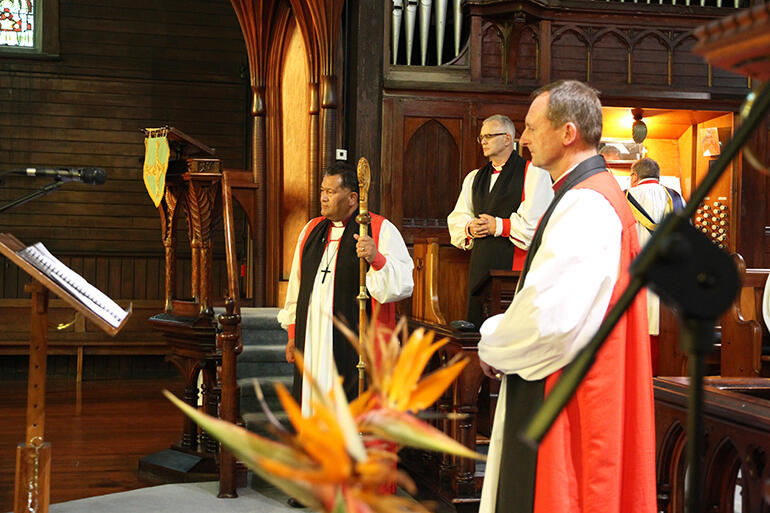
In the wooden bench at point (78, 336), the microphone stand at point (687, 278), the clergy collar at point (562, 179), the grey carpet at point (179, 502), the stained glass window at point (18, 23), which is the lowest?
the grey carpet at point (179, 502)

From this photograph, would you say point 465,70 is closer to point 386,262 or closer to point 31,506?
point 386,262

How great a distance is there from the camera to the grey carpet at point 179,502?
192 inches

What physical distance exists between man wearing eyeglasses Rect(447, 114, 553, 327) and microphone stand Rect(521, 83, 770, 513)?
14.2ft

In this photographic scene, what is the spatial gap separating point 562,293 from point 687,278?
1.40 m

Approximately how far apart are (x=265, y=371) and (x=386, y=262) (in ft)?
7.52

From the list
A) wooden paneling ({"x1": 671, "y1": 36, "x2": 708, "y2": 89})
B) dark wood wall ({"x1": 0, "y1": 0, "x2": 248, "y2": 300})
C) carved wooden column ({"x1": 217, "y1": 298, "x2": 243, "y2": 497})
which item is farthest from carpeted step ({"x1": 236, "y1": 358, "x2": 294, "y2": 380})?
dark wood wall ({"x1": 0, "y1": 0, "x2": 248, "y2": 300})

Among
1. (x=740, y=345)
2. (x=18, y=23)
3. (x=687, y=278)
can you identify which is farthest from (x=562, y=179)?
(x=18, y=23)

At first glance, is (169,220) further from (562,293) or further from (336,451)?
(336,451)

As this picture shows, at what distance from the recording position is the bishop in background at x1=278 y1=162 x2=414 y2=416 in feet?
15.5

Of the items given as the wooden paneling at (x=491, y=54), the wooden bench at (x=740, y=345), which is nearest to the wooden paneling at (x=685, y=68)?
the wooden paneling at (x=491, y=54)

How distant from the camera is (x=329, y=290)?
4902 mm

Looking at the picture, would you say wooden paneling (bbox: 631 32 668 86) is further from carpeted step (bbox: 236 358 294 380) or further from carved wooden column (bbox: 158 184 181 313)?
carved wooden column (bbox: 158 184 181 313)

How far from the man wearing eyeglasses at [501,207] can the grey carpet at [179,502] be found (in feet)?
5.30

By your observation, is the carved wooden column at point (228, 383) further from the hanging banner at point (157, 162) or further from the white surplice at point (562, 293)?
the white surplice at point (562, 293)
